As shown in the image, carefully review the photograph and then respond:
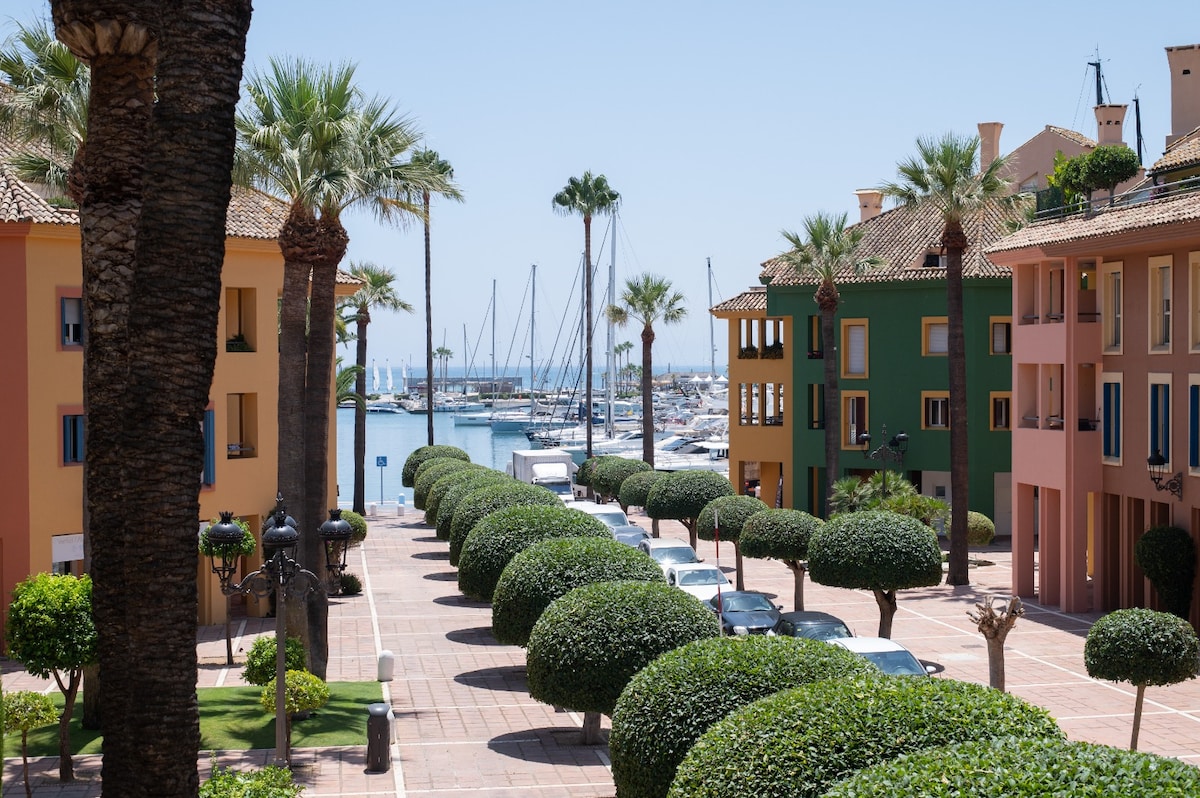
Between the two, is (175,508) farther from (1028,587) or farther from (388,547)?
(388,547)

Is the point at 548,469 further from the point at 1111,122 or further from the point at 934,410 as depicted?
the point at 1111,122

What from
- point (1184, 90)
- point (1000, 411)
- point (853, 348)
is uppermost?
point (1184, 90)

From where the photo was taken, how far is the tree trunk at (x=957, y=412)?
38906 millimetres

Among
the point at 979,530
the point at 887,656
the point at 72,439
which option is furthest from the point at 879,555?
the point at 979,530

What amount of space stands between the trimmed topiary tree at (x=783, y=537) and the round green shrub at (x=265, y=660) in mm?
14458

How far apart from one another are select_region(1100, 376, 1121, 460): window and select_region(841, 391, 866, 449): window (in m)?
20.4

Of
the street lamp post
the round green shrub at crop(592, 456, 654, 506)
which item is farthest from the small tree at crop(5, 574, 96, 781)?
the round green shrub at crop(592, 456, 654, 506)

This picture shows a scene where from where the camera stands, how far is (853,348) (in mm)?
55562

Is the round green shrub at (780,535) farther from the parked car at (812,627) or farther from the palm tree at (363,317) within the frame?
the palm tree at (363,317)

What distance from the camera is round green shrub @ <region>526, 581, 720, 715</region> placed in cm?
1878

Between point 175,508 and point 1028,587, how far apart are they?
3263 centimetres

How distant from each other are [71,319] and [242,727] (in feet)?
43.5

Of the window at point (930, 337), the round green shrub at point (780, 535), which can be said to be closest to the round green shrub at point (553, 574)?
the round green shrub at point (780, 535)

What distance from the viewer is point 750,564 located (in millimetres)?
47438
